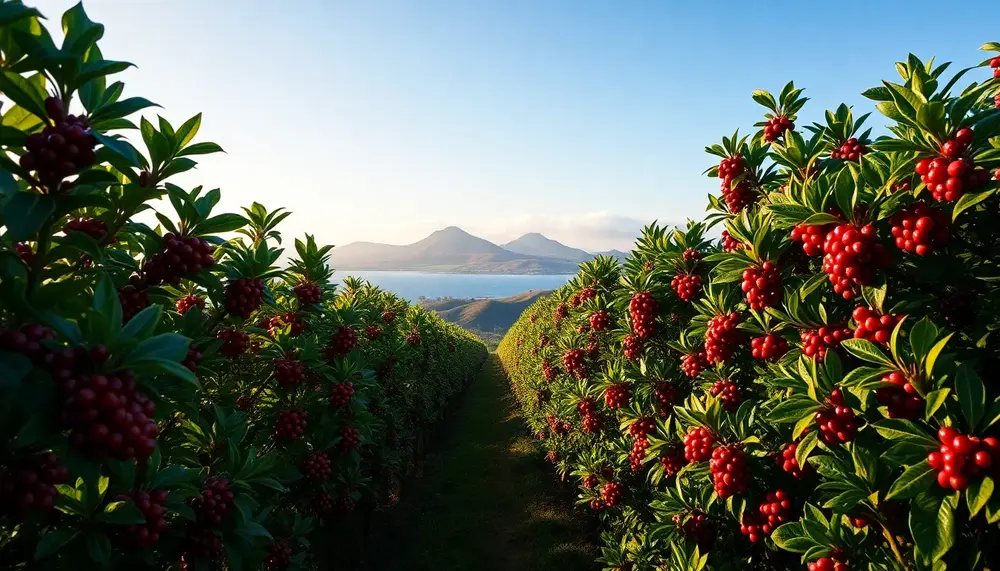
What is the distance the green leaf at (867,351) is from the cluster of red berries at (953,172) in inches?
32.8

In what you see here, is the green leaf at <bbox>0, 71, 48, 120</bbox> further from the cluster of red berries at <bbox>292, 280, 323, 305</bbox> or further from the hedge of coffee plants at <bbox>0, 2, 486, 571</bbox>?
the cluster of red berries at <bbox>292, 280, 323, 305</bbox>

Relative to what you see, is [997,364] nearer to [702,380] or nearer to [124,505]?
[702,380]

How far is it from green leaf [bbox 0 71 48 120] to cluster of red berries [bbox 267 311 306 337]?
3217 mm

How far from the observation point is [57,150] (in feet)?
6.23

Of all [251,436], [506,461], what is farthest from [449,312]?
[251,436]

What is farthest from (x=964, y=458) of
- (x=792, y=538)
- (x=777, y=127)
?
(x=777, y=127)

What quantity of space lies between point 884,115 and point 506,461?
14963 mm

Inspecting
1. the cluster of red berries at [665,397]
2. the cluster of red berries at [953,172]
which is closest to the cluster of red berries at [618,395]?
the cluster of red berries at [665,397]

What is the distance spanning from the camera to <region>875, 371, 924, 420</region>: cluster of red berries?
2334mm

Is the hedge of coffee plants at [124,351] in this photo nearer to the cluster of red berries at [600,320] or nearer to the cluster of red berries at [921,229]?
the cluster of red berries at [921,229]

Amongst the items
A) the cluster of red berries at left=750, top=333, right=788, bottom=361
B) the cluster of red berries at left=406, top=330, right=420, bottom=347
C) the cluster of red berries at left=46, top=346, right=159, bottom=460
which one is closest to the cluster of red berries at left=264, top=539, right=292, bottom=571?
the cluster of red berries at left=46, top=346, right=159, bottom=460

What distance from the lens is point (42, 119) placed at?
205 centimetres

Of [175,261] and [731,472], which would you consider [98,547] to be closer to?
[175,261]

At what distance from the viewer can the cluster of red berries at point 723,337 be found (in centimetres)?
385
